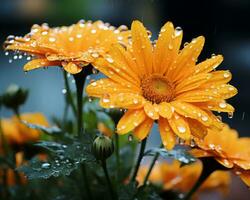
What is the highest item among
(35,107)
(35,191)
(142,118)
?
(142,118)

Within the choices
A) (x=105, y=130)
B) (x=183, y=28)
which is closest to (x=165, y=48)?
(x=105, y=130)

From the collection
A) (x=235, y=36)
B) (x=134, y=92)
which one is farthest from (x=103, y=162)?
(x=235, y=36)

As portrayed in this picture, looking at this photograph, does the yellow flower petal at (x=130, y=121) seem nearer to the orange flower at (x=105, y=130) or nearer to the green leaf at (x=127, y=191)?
the green leaf at (x=127, y=191)

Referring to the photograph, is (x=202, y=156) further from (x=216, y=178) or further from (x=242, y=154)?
(x=216, y=178)

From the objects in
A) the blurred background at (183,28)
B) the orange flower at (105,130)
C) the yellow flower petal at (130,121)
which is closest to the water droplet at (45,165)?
the yellow flower petal at (130,121)

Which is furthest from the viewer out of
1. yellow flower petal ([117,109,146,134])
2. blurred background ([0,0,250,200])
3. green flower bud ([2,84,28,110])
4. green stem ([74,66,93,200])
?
blurred background ([0,0,250,200])

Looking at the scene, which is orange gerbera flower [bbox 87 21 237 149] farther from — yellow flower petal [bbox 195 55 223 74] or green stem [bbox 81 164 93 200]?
green stem [bbox 81 164 93 200]

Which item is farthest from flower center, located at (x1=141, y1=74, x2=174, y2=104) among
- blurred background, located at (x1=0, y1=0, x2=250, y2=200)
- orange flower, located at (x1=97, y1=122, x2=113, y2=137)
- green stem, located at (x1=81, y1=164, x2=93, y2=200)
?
blurred background, located at (x1=0, y1=0, x2=250, y2=200)
